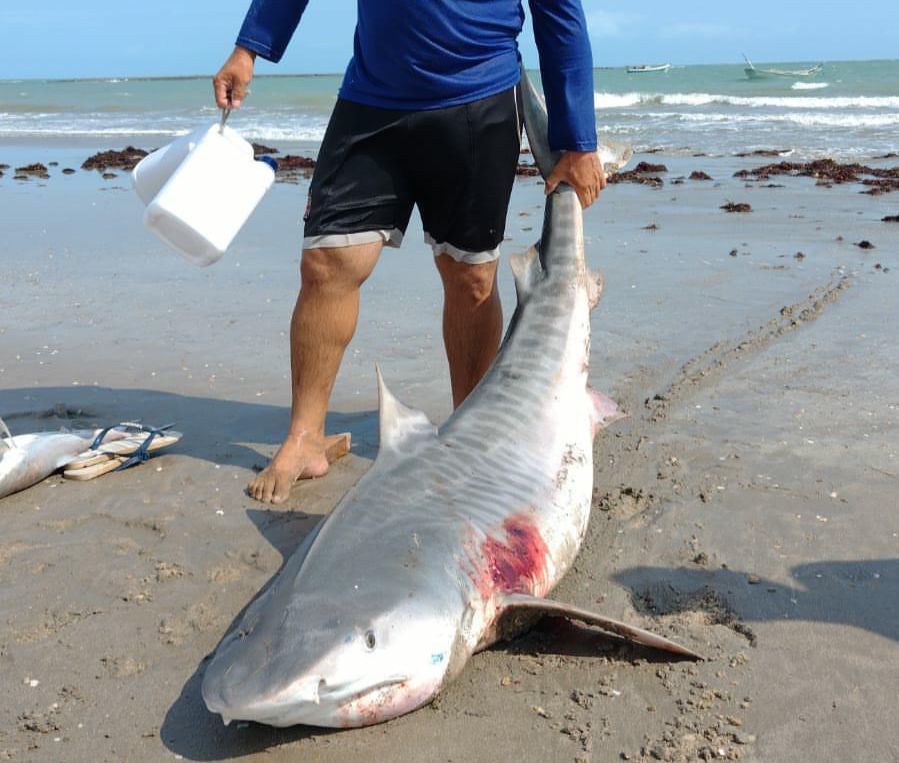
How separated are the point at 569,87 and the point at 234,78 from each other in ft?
3.95

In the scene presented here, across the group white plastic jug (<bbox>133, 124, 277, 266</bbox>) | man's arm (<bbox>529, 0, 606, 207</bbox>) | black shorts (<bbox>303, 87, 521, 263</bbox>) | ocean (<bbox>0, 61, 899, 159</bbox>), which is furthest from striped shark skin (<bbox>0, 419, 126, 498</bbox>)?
ocean (<bbox>0, 61, 899, 159</bbox>)

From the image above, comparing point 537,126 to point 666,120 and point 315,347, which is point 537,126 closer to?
point 315,347

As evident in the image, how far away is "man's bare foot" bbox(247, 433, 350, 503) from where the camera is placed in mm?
3654

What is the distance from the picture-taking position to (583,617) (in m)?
2.48

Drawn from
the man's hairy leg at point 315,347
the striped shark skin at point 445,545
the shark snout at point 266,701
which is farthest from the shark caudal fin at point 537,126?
Result: the shark snout at point 266,701

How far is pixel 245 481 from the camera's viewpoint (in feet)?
12.6

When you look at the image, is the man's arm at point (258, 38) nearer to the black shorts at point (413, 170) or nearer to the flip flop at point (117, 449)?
the black shorts at point (413, 170)

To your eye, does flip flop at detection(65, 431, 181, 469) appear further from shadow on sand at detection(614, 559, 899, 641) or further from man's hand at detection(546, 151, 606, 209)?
shadow on sand at detection(614, 559, 899, 641)

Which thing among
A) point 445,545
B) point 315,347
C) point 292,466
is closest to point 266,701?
point 445,545

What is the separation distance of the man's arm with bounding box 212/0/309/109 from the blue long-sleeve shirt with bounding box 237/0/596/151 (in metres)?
0.06

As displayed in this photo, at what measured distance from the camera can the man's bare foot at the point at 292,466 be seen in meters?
3.65

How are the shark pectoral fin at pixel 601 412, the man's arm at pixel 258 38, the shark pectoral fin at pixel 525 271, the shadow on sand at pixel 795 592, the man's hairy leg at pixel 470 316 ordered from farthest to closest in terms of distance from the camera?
the man's hairy leg at pixel 470 316 → the man's arm at pixel 258 38 → the shark pectoral fin at pixel 525 271 → the shark pectoral fin at pixel 601 412 → the shadow on sand at pixel 795 592

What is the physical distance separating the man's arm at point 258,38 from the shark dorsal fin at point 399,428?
140 centimetres

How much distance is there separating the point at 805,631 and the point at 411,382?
2.60 meters
